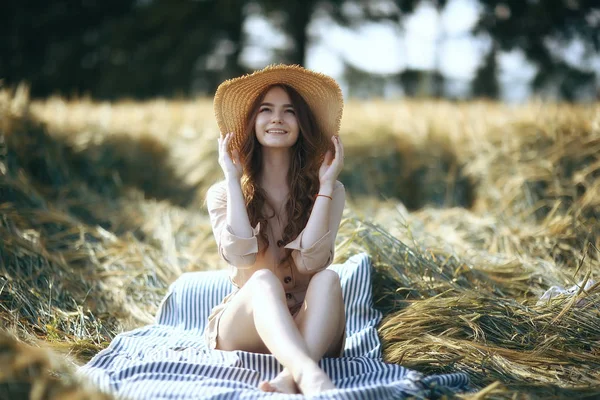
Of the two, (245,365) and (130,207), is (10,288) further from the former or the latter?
(130,207)

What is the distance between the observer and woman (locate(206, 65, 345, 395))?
7.38 feet

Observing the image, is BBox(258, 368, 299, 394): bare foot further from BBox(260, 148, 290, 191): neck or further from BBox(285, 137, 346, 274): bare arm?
BBox(260, 148, 290, 191): neck

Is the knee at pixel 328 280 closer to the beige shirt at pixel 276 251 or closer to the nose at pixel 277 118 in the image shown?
the beige shirt at pixel 276 251

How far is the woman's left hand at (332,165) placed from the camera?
2395 millimetres

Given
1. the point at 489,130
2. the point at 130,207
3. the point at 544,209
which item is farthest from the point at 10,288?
the point at 489,130

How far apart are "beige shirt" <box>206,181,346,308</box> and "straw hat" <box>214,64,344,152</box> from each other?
0.83 ft

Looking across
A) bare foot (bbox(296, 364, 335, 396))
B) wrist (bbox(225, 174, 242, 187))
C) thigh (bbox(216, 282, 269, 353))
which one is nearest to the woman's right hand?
wrist (bbox(225, 174, 242, 187))

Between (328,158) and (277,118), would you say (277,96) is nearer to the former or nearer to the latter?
(277,118)

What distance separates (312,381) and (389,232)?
1795 millimetres

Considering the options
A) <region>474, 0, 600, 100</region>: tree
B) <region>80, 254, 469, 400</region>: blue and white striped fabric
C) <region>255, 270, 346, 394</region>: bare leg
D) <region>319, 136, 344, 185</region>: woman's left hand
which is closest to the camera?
<region>80, 254, 469, 400</region>: blue and white striped fabric

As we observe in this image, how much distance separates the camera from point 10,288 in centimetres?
290

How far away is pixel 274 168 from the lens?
250cm

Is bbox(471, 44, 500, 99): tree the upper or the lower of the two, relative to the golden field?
upper

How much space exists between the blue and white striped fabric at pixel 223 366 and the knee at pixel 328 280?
0.91 ft
